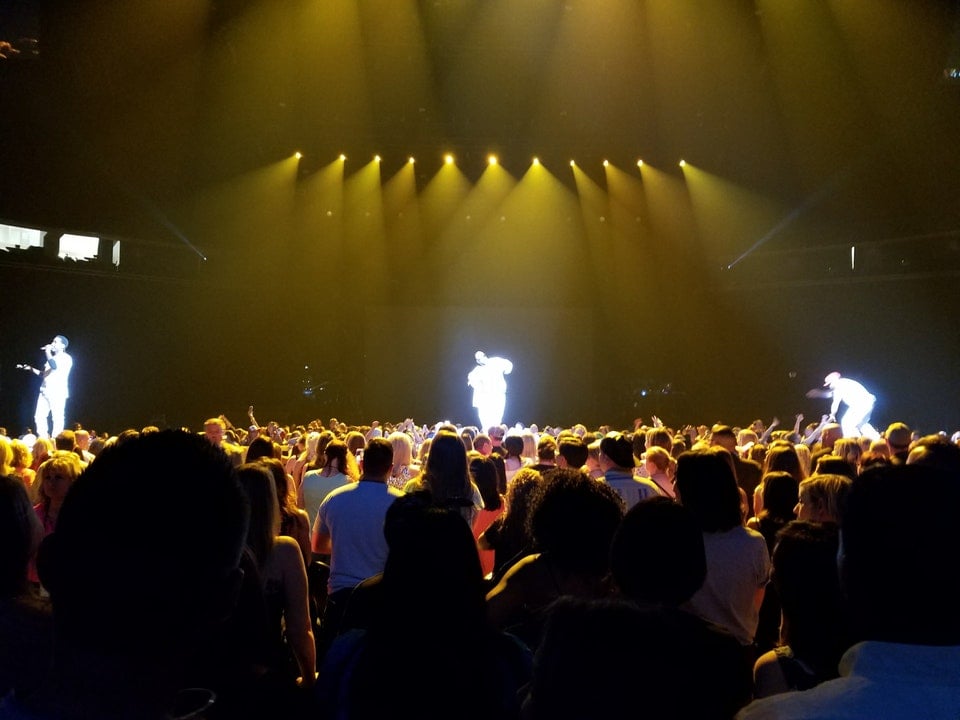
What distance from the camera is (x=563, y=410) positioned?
22266mm

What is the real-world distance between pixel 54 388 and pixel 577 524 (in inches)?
662

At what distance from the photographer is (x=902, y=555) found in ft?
4.10

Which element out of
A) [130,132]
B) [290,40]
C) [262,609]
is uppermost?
[290,40]

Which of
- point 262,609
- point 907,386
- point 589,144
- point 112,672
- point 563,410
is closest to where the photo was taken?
point 112,672

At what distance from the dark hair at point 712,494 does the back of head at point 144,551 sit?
2.40 metres

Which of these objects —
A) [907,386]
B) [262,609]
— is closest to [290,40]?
[907,386]

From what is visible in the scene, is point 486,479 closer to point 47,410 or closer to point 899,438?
point 899,438

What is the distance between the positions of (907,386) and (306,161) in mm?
14715

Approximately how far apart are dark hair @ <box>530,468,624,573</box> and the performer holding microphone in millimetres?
15984

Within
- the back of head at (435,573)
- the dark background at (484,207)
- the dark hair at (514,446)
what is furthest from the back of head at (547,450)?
the dark background at (484,207)

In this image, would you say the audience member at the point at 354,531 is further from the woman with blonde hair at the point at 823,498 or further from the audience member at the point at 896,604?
the audience member at the point at 896,604

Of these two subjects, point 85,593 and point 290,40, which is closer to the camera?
point 85,593

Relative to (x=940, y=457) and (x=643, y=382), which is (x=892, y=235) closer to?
(x=643, y=382)

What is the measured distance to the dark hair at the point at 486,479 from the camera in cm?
508
